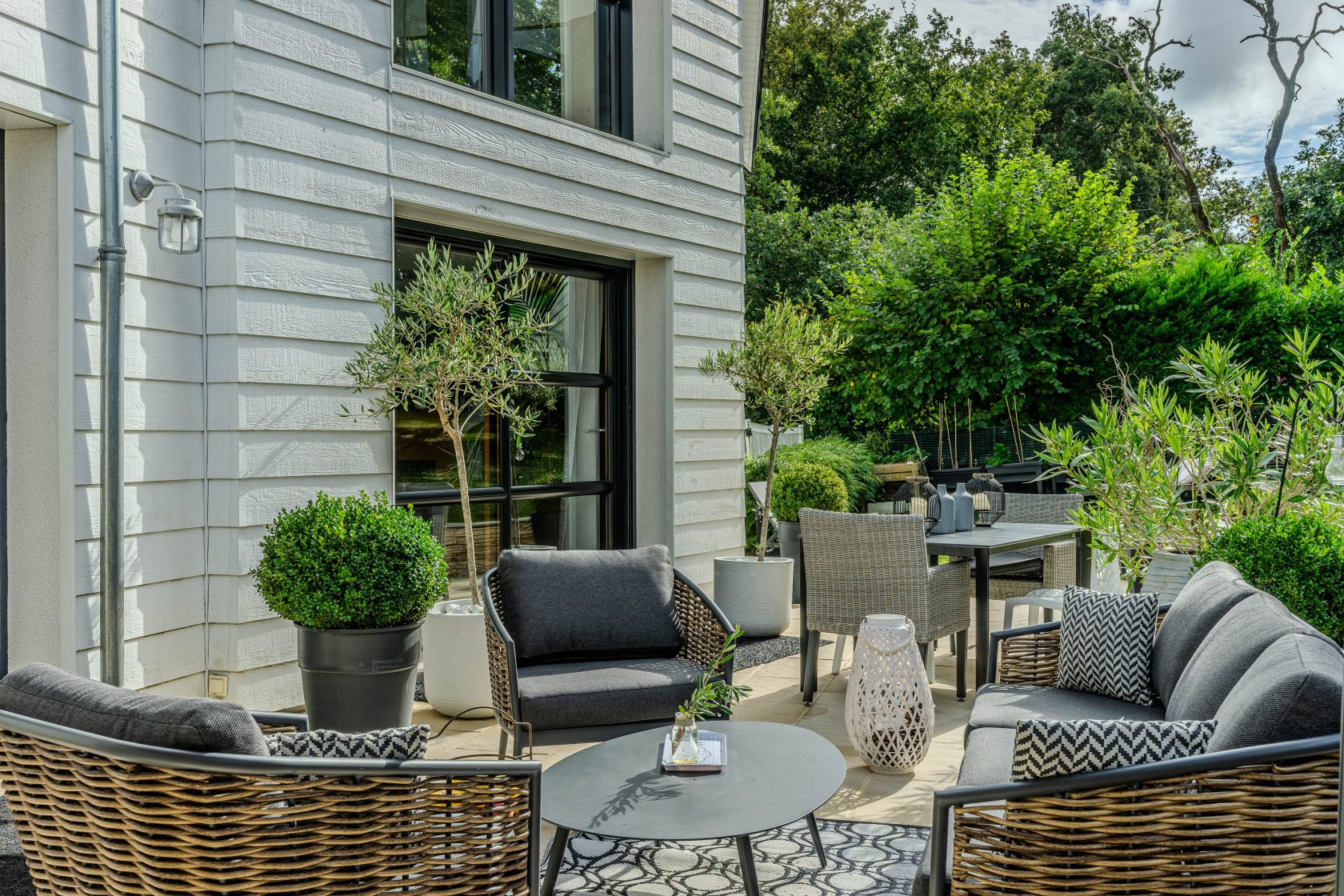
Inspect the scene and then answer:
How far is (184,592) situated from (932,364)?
8120mm

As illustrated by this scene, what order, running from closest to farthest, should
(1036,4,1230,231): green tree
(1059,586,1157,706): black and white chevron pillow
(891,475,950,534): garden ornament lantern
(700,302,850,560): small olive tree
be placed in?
(1059,586,1157,706): black and white chevron pillow → (891,475,950,534): garden ornament lantern → (700,302,850,560): small olive tree → (1036,4,1230,231): green tree

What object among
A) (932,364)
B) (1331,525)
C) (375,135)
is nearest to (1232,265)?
(932,364)

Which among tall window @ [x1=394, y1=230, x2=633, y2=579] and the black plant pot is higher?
tall window @ [x1=394, y1=230, x2=633, y2=579]

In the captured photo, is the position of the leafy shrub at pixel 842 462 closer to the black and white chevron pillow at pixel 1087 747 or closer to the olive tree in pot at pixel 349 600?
the olive tree in pot at pixel 349 600

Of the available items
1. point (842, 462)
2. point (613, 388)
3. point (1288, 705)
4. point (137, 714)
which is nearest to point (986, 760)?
point (1288, 705)

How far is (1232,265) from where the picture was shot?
9.34 meters

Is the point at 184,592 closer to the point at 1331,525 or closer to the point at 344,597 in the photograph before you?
the point at 344,597

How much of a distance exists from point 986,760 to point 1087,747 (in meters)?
0.76

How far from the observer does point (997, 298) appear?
1030 cm

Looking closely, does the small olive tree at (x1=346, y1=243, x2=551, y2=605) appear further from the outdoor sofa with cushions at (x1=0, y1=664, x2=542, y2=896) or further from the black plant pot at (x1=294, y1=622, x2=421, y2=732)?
the outdoor sofa with cushions at (x1=0, y1=664, x2=542, y2=896)

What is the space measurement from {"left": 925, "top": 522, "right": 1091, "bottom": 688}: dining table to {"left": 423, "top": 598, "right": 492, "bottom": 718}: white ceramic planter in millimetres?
2024

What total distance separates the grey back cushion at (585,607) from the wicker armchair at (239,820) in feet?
5.91

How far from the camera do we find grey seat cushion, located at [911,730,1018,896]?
7.68 feet

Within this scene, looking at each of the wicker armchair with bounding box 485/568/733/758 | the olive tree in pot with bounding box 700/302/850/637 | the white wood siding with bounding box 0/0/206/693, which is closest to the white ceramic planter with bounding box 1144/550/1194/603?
the wicker armchair with bounding box 485/568/733/758
